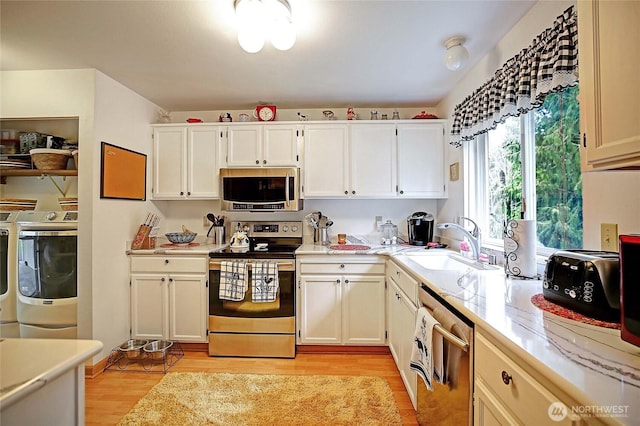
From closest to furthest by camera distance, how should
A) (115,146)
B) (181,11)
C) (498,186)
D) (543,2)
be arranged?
(543,2) < (181,11) < (498,186) < (115,146)

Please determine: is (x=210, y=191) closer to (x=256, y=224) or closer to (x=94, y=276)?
(x=256, y=224)

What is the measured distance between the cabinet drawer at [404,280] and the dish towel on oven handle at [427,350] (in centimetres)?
27

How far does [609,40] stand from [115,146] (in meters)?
3.04

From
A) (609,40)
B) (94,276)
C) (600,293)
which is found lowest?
(94,276)

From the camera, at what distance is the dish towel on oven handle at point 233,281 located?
255cm

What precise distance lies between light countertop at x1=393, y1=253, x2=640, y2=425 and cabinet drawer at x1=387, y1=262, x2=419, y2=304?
0.45 metres

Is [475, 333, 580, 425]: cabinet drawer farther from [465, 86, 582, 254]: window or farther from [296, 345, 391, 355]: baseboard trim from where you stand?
[296, 345, 391, 355]: baseboard trim

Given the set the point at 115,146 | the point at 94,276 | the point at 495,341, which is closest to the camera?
the point at 495,341

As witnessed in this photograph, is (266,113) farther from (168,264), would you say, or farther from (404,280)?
(404,280)

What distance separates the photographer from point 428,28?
5.93 feet

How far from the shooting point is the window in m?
1.48

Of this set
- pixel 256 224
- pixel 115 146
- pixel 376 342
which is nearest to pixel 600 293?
pixel 376 342

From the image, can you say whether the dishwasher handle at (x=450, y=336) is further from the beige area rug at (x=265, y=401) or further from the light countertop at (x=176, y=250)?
the light countertop at (x=176, y=250)

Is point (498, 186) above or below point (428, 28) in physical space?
below
